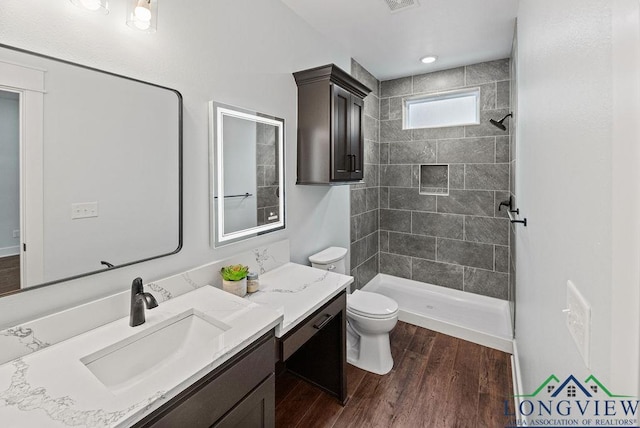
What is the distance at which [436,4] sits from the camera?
2.13 meters

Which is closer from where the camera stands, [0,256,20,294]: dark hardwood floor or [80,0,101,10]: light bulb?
[0,256,20,294]: dark hardwood floor

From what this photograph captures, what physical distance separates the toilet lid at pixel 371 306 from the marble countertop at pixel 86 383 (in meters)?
1.13

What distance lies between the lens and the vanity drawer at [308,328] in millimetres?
1392

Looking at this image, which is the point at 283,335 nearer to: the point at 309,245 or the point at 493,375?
the point at 309,245

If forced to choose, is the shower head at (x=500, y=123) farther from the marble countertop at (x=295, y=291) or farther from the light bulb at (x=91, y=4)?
the light bulb at (x=91, y=4)

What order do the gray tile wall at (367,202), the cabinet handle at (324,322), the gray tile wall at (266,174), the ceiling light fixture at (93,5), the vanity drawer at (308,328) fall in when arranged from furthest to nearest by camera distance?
the gray tile wall at (367,202)
the gray tile wall at (266,174)
the cabinet handle at (324,322)
the vanity drawer at (308,328)
the ceiling light fixture at (93,5)

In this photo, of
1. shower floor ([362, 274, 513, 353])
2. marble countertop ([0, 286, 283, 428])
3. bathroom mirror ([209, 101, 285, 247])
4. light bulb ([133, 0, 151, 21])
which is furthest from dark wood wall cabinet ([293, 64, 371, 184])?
shower floor ([362, 274, 513, 353])

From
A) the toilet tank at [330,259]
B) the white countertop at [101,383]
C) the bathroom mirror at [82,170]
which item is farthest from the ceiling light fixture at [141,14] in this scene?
the toilet tank at [330,259]

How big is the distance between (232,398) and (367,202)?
273 cm

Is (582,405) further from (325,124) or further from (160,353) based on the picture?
(325,124)

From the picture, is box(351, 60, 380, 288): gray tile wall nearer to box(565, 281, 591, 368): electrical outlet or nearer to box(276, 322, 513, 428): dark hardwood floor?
box(276, 322, 513, 428): dark hardwood floor

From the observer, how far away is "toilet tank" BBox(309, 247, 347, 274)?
2.37 metres

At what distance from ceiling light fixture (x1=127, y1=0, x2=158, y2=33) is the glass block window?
2888mm

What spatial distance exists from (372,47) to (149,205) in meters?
2.41
